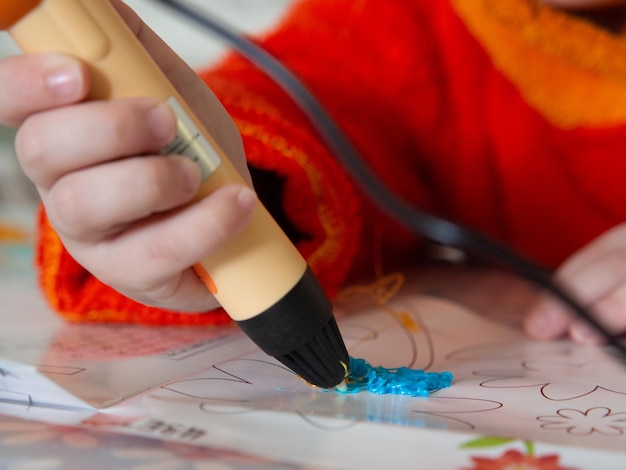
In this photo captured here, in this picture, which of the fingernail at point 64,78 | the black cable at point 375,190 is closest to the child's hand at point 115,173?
the fingernail at point 64,78

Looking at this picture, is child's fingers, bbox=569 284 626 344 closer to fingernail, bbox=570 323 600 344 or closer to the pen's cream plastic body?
fingernail, bbox=570 323 600 344

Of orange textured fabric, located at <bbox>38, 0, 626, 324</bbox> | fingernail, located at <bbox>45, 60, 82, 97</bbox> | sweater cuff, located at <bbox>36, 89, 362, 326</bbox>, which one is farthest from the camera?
orange textured fabric, located at <bbox>38, 0, 626, 324</bbox>

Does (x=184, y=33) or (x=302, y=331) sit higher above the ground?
(x=184, y=33)

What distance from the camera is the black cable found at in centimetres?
26

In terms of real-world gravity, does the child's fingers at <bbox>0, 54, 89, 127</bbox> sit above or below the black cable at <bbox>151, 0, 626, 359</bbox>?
below

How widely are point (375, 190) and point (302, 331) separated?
0.50 feet

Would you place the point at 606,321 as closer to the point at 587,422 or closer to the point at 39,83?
the point at 587,422

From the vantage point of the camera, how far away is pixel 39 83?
15 cm

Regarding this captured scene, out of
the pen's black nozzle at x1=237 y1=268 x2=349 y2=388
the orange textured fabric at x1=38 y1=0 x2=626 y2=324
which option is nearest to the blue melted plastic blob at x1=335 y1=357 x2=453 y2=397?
the pen's black nozzle at x1=237 y1=268 x2=349 y2=388

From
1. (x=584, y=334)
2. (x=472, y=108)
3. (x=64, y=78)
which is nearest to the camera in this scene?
(x=64, y=78)

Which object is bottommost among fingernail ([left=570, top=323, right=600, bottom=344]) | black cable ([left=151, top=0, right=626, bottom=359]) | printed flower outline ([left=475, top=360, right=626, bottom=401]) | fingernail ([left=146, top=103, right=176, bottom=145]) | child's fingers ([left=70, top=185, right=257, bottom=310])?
child's fingers ([left=70, top=185, right=257, bottom=310])

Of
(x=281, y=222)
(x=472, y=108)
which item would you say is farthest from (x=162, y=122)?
(x=472, y=108)

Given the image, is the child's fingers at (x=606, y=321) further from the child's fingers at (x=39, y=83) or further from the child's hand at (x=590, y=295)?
the child's fingers at (x=39, y=83)

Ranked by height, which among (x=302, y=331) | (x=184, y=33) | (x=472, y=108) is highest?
(x=472, y=108)
